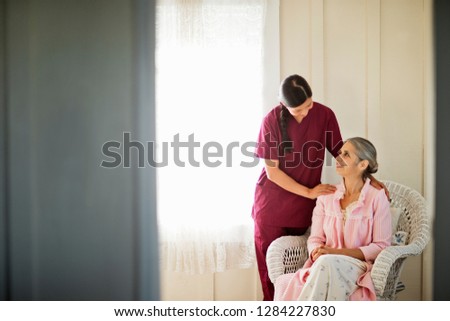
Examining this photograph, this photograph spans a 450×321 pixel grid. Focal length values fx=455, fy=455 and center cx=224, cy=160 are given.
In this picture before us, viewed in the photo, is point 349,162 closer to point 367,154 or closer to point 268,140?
Answer: point 367,154

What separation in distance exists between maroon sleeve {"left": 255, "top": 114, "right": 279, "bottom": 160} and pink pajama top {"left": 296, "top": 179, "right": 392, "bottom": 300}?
1.15 feet

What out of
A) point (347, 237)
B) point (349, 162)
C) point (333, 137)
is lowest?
point (347, 237)

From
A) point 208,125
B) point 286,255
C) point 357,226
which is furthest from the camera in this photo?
point 208,125

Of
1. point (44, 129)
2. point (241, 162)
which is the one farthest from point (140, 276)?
point (241, 162)

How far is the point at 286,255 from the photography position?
2047mm

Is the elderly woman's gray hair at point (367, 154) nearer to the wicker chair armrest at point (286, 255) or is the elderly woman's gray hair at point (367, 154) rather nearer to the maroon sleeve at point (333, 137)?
the maroon sleeve at point (333, 137)

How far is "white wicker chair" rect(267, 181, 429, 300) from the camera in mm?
1792

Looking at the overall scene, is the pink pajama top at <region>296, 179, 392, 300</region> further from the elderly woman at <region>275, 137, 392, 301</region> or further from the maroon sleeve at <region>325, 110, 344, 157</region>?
the maroon sleeve at <region>325, 110, 344, 157</region>

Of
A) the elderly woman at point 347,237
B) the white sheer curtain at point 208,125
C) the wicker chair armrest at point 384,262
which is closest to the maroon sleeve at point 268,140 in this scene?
the white sheer curtain at point 208,125

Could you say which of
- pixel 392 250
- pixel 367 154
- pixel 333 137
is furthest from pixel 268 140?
pixel 392 250

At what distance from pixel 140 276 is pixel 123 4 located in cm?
30

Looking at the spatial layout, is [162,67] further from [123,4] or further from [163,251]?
[123,4]

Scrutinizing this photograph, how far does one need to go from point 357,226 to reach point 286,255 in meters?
0.34

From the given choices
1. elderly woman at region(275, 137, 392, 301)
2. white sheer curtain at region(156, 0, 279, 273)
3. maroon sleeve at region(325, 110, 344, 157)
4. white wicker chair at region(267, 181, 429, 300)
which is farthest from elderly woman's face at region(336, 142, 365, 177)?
white sheer curtain at region(156, 0, 279, 273)
